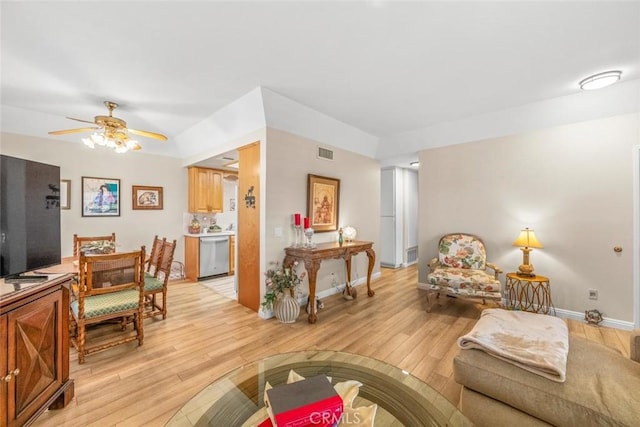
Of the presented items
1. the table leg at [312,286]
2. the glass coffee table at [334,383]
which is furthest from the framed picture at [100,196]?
the glass coffee table at [334,383]

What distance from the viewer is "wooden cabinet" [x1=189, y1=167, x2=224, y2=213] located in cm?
509

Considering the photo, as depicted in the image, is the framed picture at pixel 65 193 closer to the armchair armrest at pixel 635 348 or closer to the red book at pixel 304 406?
the red book at pixel 304 406

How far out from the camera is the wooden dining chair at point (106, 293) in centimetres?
217

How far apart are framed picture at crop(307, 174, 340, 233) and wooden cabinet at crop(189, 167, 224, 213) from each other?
106 inches

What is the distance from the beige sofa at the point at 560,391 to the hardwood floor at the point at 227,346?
1.61 feet

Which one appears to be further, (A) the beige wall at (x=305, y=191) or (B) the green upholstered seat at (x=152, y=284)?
(A) the beige wall at (x=305, y=191)

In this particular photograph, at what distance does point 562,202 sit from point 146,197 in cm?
666

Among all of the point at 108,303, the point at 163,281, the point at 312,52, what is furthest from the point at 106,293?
the point at 312,52

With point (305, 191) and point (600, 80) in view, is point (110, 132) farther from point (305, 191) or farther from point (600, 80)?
point (600, 80)

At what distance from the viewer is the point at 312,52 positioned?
2.23 meters

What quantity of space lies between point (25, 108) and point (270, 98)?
343cm

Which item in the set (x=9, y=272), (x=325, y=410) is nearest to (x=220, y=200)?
(x=9, y=272)

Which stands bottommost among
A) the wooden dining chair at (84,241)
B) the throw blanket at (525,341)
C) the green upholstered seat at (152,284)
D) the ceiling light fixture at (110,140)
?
the green upholstered seat at (152,284)

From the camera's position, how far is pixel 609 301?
289 centimetres
